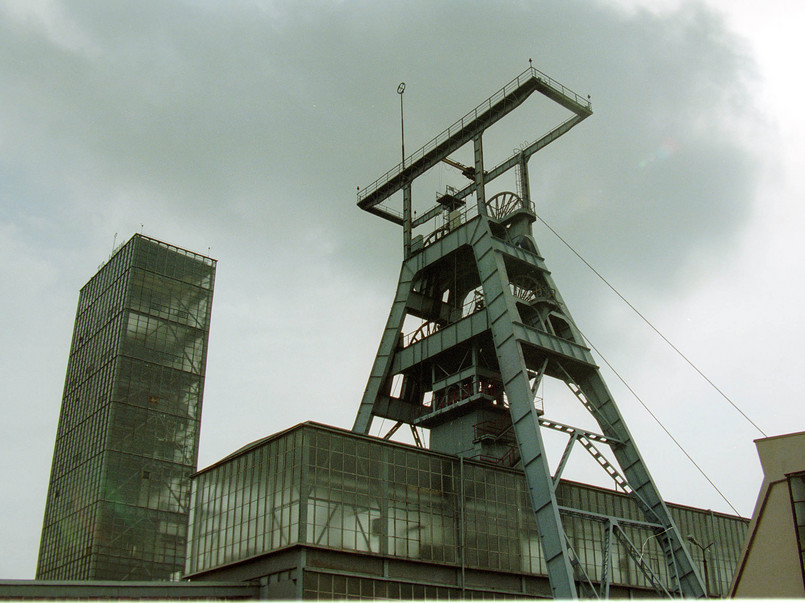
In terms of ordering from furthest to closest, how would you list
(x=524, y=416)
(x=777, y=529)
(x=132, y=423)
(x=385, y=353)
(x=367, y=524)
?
(x=132, y=423) → (x=385, y=353) → (x=524, y=416) → (x=367, y=524) → (x=777, y=529)

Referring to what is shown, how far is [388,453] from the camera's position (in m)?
41.1

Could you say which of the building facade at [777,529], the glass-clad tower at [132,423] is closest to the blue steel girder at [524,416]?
the building facade at [777,529]

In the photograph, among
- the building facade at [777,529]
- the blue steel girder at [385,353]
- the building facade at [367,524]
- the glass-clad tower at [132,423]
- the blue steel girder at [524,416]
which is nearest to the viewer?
the building facade at [777,529]

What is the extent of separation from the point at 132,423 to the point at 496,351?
71403mm

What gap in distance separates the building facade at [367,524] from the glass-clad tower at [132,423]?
5979cm

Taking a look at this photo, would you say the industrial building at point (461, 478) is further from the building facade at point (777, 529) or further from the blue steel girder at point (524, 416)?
the building facade at point (777, 529)

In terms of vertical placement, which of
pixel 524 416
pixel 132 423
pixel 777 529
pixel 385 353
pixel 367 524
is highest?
pixel 132 423

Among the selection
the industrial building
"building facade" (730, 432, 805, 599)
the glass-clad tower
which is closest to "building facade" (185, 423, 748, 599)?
the industrial building

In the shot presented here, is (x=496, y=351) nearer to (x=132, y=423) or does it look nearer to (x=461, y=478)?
(x=461, y=478)

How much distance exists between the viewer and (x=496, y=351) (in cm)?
4181

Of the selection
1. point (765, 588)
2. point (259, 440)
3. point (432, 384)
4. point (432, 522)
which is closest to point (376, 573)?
point (432, 522)

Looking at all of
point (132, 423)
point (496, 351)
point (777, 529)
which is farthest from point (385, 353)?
point (132, 423)

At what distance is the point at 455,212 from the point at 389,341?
26.7 ft

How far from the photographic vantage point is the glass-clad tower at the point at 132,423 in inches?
3907
